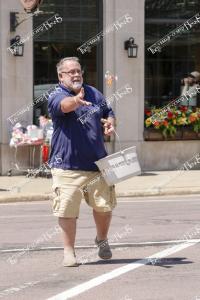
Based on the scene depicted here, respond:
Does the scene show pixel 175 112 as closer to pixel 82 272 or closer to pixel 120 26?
pixel 120 26

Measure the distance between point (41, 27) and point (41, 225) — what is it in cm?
841

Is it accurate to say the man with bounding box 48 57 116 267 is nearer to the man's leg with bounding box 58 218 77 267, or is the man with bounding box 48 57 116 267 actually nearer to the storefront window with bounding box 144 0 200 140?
the man's leg with bounding box 58 218 77 267

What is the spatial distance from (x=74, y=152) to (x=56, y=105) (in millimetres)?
498

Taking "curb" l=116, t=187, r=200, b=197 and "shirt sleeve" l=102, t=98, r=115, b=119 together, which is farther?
"curb" l=116, t=187, r=200, b=197

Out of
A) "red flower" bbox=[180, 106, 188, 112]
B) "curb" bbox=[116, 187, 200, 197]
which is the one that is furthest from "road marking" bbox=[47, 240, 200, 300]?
"red flower" bbox=[180, 106, 188, 112]

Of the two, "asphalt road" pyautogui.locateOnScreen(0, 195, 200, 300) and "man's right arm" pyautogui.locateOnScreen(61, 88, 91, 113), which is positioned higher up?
"man's right arm" pyautogui.locateOnScreen(61, 88, 91, 113)

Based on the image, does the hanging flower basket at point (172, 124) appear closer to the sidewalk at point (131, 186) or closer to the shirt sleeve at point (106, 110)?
the sidewalk at point (131, 186)

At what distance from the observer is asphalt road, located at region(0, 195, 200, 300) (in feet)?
21.5

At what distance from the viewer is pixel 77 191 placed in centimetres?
736

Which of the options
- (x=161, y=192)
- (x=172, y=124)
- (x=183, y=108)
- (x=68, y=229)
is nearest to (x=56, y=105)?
(x=68, y=229)

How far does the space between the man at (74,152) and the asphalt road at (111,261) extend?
46 centimetres

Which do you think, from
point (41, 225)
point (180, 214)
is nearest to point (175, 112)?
point (180, 214)

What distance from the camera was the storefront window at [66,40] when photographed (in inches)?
712

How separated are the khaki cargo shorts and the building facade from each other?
33.5 feet
